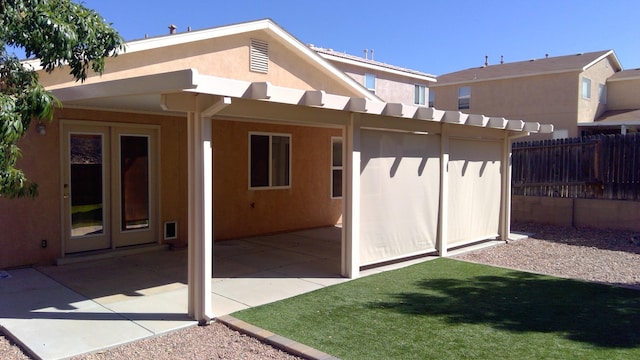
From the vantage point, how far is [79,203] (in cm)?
877

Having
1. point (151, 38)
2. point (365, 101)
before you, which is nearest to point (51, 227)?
point (151, 38)

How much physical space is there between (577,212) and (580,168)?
1.21m

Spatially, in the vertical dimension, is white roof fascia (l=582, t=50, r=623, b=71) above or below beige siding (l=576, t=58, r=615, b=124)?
above

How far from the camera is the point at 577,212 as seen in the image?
43.6 ft

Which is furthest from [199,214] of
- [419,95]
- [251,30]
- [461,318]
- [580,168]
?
[419,95]

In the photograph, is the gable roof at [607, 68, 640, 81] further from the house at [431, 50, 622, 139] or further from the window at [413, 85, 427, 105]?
the window at [413, 85, 427, 105]

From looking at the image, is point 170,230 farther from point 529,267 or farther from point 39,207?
point 529,267

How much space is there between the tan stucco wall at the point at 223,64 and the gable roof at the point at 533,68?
14820 millimetres

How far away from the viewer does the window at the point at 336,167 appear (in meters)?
13.5

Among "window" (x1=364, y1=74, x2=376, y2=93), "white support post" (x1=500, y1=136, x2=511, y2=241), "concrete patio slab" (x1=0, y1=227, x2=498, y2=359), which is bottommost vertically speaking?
"concrete patio slab" (x1=0, y1=227, x2=498, y2=359)

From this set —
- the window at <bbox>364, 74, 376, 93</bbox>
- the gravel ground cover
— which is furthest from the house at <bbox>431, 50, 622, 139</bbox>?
the gravel ground cover

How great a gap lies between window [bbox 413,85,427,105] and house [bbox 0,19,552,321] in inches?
615

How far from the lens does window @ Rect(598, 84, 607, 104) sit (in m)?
25.3

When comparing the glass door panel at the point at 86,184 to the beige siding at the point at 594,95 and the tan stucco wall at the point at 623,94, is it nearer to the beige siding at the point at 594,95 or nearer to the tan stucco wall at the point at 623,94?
the beige siding at the point at 594,95
